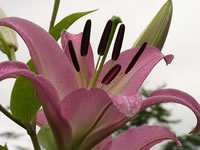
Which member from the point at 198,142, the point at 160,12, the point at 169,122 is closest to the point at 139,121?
the point at 169,122

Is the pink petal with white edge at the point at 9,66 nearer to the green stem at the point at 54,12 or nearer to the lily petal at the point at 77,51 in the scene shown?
the lily petal at the point at 77,51

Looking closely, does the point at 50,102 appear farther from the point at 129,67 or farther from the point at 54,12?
the point at 54,12

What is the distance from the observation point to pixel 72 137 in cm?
45

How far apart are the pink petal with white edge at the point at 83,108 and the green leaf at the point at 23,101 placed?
0.43ft

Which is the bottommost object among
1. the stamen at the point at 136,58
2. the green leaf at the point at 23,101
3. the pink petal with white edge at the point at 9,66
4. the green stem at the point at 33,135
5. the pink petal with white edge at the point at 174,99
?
the green stem at the point at 33,135

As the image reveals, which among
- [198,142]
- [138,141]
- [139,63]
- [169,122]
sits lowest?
[198,142]

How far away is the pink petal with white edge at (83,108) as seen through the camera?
1.34 feet

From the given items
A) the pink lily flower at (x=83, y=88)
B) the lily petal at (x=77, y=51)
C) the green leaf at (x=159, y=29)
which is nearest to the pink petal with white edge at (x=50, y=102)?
the pink lily flower at (x=83, y=88)

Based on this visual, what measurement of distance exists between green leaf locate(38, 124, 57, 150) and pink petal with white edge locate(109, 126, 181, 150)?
0.30 feet

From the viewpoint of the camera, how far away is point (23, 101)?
56 cm

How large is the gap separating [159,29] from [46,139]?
24 cm

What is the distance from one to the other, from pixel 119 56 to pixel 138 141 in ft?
0.42

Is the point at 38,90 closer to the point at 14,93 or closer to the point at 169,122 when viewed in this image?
the point at 14,93

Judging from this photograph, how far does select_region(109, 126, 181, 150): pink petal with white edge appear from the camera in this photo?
0.53 metres
